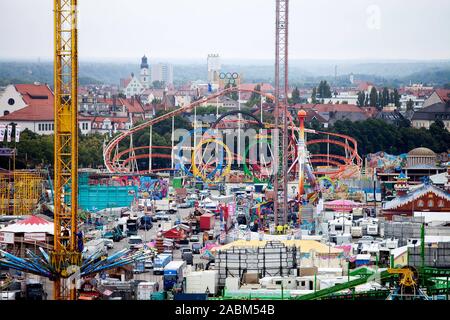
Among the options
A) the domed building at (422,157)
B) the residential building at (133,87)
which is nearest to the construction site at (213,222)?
the domed building at (422,157)

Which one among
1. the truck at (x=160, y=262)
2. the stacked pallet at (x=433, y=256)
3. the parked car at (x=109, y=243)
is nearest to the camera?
the stacked pallet at (x=433, y=256)

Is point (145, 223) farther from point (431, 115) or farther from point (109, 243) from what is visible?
point (431, 115)

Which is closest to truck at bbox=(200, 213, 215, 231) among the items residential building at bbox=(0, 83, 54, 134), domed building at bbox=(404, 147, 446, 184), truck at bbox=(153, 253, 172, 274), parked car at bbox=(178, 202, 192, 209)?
parked car at bbox=(178, 202, 192, 209)

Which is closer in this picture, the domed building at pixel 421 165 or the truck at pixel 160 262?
the truck at pixel 160 262

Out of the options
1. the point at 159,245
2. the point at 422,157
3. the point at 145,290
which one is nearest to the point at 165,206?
the point at 159,245

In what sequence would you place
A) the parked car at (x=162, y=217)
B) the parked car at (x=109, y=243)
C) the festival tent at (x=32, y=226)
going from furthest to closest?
the parked car at (x=162, y=217)
the parked car at (x=109, y=243)
the festival tent at (x=32, y=226)

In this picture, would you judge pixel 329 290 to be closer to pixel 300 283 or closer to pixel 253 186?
pixel 300 283

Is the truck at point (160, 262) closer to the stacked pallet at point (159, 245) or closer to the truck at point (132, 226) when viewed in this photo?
the stacked pallet at point (159, 245)
